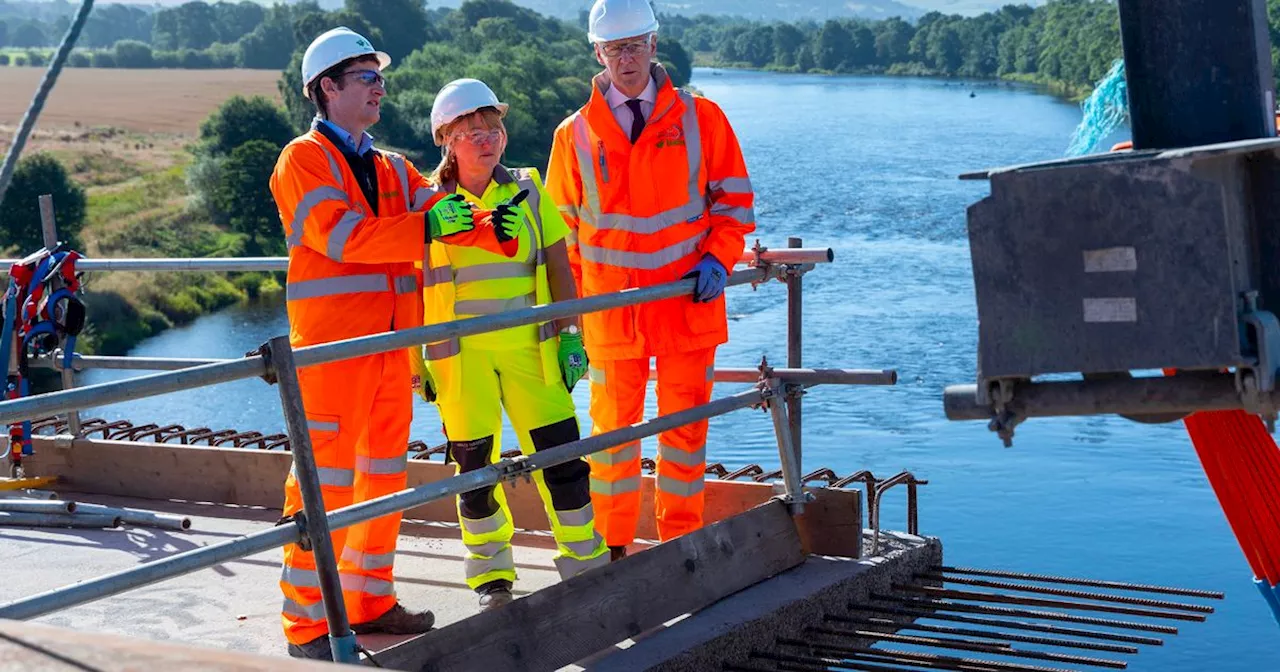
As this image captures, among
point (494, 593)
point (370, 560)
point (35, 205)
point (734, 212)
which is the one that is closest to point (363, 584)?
point (370, 560)

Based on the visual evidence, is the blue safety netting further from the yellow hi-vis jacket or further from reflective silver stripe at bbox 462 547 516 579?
reflective silver stripe at bbox 462 547 516 579

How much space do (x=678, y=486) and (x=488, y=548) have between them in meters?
0.71

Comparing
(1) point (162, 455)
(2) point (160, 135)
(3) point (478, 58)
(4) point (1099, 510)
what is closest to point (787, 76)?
(2) point (160, 135)

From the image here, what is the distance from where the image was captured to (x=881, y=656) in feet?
16.2

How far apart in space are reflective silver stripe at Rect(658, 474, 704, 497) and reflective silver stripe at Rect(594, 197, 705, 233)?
799 millimetres

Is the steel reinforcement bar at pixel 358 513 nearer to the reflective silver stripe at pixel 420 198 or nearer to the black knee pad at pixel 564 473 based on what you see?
the black knee pad at pixel 564 473

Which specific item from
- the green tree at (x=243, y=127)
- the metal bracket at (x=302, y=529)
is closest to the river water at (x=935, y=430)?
the metal bracket at (x=302, y=529)

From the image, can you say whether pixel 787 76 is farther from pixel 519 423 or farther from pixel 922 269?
pixel 519 423

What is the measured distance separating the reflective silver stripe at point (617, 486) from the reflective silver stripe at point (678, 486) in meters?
0.09

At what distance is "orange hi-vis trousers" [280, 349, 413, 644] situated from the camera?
4.45 metres

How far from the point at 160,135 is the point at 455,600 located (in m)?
82.0

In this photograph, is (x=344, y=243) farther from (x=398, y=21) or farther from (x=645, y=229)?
(x=398, y=21)

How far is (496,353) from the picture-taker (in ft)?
16.2

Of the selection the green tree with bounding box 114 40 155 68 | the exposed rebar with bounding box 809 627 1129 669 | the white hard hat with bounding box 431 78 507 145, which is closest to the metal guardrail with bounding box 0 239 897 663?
the exposed rebar with bounding box 809 627 1129 669
